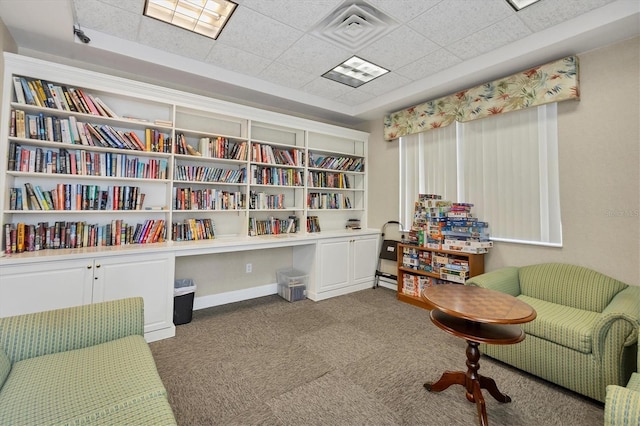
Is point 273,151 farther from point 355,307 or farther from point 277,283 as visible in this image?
point 355,307

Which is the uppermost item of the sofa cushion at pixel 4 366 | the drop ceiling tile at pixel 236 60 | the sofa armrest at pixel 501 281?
the drop ceiling tile at pixel 236 60

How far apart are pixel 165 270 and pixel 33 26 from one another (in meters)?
2.21

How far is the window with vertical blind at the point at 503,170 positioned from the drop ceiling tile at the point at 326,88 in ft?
4.03

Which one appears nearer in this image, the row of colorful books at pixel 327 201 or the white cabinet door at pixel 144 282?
the white cabinet door at pixel 144 282

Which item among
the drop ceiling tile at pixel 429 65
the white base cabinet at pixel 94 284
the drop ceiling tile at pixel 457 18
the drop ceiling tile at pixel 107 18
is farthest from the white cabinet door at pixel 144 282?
the drop ceiling tile at pixel 429 65

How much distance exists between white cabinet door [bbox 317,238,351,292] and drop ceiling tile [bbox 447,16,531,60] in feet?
8.20

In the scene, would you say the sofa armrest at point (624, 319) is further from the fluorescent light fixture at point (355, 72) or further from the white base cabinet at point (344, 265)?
the fluorescent light fixture at point (355, 72)

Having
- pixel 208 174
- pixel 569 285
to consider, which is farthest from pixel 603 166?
pixel 208 174

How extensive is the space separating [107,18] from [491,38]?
10.7 feet

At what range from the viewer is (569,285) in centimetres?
241

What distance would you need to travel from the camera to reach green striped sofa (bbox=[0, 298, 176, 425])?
1079 millimetres

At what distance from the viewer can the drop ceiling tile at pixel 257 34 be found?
2.33 m

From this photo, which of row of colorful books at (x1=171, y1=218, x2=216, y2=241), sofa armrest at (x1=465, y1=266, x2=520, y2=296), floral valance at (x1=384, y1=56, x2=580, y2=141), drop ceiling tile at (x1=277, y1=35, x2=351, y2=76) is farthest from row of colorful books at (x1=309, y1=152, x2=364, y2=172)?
sofa armrest at (x1=465, y1=266, x2=520, y2=296)

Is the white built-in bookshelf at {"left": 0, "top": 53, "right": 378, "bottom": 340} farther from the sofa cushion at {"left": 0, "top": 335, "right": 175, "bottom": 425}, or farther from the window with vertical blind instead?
the window with vertical blind
